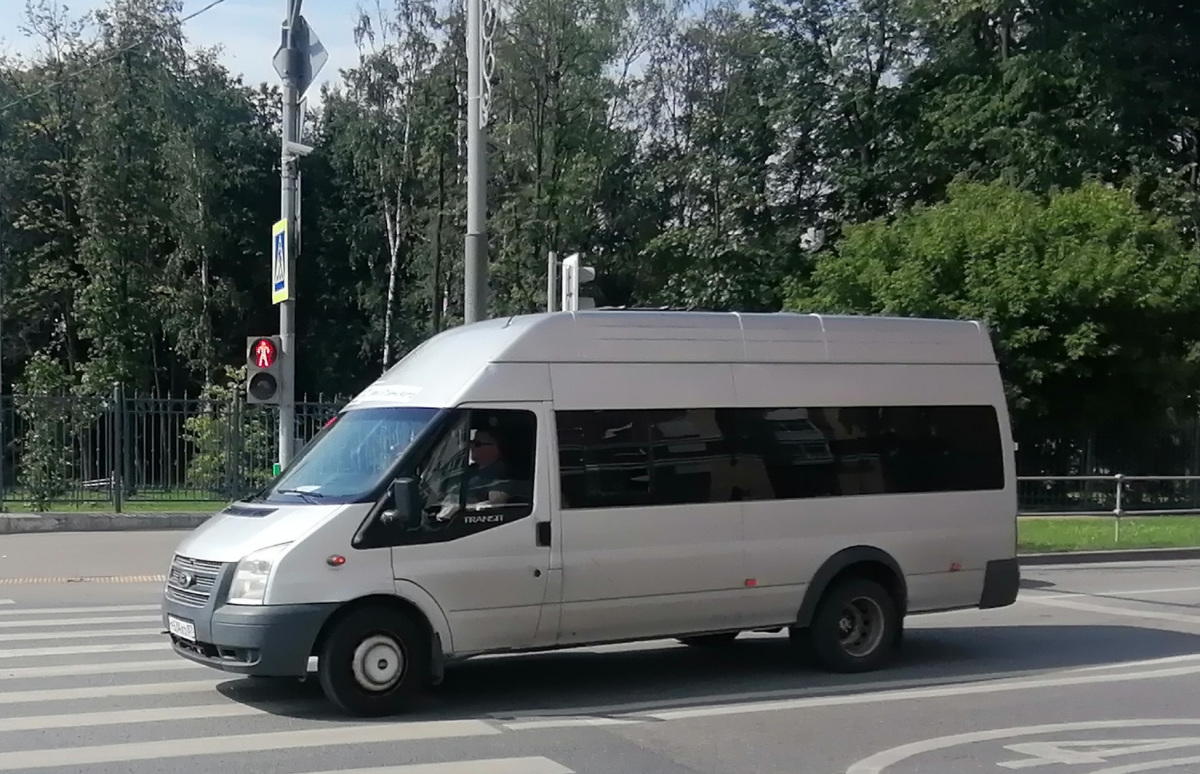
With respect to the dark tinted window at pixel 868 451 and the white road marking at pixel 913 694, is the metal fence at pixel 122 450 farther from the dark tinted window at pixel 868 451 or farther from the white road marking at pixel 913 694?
the white road marking at pixel 913 694

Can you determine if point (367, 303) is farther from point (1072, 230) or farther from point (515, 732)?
point (515, 732)

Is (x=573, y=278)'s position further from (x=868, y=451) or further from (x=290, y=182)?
(x=868, y=451)

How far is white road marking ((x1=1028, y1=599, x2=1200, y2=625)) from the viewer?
14.4 metres

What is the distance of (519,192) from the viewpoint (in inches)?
1865

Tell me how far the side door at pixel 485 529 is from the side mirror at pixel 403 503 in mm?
93

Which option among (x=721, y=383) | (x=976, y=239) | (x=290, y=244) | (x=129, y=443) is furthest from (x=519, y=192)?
(x=721, y=383)

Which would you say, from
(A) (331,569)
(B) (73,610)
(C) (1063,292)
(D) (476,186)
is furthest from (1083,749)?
(C) (1063,292)

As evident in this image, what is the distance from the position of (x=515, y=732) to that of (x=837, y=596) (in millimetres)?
3159

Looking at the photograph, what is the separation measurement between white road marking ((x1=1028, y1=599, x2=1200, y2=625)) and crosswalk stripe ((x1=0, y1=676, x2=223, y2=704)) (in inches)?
360

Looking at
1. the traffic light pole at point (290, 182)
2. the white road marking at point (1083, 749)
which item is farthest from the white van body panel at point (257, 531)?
the traffic light pole at point (290, 182)

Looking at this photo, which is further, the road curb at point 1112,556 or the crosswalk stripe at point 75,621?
the road curb at point 1112,556

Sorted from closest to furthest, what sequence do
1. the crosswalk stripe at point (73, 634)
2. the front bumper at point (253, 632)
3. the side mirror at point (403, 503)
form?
the front bumper at point (253, 632)
the side mirror at point (403, 503)
the crosswalk stripe at point (73, 634)

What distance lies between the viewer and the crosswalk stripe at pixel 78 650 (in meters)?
11.3

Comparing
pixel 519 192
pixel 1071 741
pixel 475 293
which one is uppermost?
pixel 519 192
